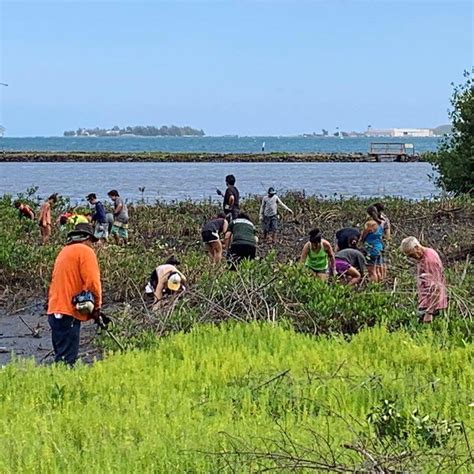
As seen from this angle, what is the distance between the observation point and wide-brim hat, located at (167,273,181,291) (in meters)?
13.1

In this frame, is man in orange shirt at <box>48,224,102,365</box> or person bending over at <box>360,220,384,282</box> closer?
man in orange shirt at <box>48,224,102,365</box>

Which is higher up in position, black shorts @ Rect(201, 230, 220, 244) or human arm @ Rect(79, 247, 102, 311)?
human arm @ Rect(79, 247, 102, 311)

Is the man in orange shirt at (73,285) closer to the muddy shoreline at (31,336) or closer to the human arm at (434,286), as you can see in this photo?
the muddy shoreline at (31,336)

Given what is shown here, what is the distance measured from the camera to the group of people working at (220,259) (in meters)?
9.85

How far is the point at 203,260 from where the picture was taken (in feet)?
52.6

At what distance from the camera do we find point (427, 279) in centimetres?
1091

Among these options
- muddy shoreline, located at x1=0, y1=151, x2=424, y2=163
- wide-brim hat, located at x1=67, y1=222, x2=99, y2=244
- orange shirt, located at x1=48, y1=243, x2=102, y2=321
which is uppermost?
wide-brim hat, located at x1=67, y1=222, x2=99, y2=244

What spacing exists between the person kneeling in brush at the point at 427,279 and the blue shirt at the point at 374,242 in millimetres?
3936

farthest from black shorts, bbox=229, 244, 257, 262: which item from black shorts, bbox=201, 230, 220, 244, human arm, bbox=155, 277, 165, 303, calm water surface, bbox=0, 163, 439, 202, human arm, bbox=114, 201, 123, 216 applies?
calm water surface, bbox=0, 163, 439, 202

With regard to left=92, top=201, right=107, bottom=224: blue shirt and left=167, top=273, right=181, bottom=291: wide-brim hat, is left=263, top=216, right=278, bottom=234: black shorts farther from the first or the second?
left=167, top=273, right=181, bottom=291: wide-brim hat

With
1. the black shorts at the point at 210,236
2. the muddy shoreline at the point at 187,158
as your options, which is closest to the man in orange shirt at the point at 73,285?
the black shorts at the point at 210,236

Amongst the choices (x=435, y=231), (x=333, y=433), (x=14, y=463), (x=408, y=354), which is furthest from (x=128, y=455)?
(x=435, y=231)

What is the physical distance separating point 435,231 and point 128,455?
63.7 ft

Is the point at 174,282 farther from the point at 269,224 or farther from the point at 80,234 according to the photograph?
the point at 269,224
